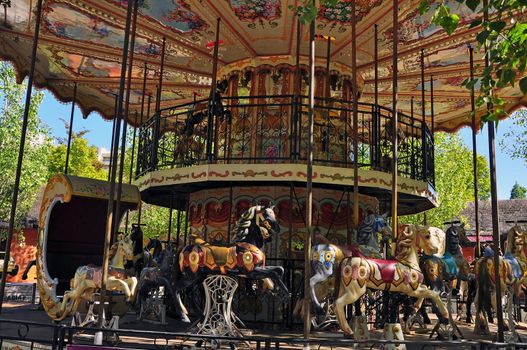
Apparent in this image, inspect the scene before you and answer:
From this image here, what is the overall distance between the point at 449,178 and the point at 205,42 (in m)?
18.3

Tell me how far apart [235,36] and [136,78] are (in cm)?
535

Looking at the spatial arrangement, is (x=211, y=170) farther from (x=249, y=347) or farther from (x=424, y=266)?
(x=424, y=266)

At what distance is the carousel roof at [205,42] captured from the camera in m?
11.5

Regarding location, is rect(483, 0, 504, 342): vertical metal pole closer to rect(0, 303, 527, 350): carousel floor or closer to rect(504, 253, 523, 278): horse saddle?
rect(0, 303, 527, 350): carousel floor

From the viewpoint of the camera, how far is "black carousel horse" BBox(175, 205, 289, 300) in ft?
26.6

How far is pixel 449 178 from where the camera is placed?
27.2m

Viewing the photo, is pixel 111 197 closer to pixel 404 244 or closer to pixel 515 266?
pixel 404 244


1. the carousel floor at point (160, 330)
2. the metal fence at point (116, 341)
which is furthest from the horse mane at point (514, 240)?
the metal fence at point (116, 341)

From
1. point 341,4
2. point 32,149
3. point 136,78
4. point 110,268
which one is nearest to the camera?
point 110,268

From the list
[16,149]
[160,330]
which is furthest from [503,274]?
[16,149]

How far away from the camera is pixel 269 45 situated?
12.9 meters

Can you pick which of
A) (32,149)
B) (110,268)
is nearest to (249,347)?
(110,268)

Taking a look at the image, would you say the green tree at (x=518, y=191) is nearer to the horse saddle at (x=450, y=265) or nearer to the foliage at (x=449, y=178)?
the foliage at (x=449, y=178)

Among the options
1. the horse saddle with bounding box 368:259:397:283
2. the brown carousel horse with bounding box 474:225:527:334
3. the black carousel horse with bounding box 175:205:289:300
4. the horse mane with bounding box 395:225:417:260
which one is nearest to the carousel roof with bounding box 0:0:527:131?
the brown carousel horse with bounding box 474:225:527:334
